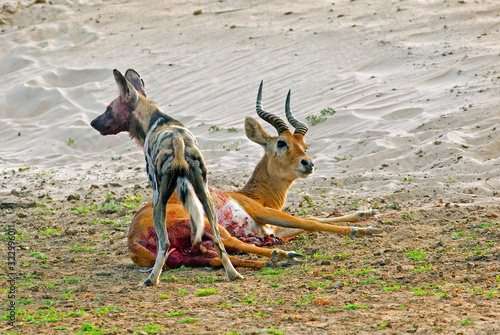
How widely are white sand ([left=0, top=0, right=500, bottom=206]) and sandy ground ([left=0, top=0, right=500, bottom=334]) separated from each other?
54 mm

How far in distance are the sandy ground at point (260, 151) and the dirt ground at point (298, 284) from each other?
26 millimetres

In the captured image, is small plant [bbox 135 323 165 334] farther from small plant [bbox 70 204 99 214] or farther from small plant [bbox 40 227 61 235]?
small plant [bbox 70 204 99 214]

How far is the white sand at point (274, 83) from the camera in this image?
35.4 ft

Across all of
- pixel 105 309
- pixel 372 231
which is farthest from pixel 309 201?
pixel 105 309

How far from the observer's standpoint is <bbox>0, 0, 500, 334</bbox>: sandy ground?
16.2 ft

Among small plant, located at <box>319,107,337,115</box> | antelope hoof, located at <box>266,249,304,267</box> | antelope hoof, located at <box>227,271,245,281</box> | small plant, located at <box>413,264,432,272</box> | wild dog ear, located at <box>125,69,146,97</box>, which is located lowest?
antelope hoof, located at <box>266,249,304,267</box>

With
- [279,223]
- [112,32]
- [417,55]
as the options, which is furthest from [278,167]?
[112,32]

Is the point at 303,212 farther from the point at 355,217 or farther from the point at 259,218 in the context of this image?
the point at 259,218

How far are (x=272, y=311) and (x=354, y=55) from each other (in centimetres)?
1189

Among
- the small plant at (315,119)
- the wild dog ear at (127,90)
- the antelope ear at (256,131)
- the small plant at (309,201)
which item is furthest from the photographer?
the small plant at (315,119)

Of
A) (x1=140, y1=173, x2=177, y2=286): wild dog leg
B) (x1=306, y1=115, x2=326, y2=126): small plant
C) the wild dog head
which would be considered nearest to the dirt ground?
(x1=140, y1=173, x2=177, y2=286): wild dog leg

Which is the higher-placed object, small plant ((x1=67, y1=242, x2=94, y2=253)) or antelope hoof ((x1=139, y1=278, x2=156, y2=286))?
antelope hoof ((x1=139, y1=278, x2=156, y2=286))

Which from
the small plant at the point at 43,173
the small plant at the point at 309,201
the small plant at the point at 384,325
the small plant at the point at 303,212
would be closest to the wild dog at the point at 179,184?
the small plant at the point at 384,325

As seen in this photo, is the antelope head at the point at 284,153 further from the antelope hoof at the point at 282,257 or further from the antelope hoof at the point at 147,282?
the antelope hoof at the point at 147,282
